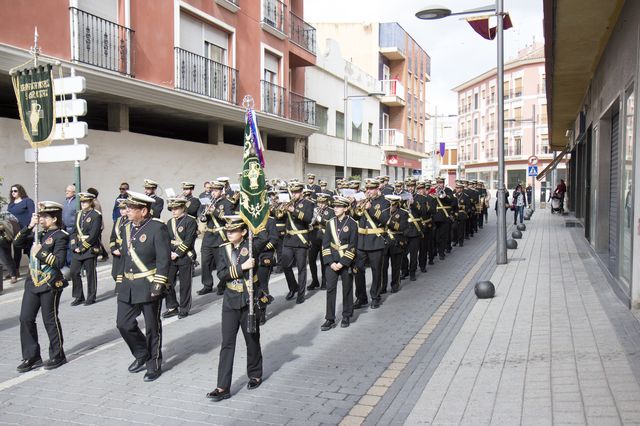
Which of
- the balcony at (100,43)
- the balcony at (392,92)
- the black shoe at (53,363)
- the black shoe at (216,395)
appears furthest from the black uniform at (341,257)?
the balcony at (392,92)

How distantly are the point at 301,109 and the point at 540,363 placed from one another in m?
21.1

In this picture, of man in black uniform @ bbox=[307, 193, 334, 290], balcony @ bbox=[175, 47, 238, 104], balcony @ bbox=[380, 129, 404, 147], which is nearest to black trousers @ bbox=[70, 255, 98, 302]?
man in black uniform @ bbox=[307, 193, 334, 290]

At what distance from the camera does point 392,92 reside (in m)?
42.4

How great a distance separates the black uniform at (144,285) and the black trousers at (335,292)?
255 cm

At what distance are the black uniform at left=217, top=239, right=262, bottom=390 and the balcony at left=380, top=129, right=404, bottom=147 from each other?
1431 inches

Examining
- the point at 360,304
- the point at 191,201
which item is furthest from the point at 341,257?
the point at 191,201

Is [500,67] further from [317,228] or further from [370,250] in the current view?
[370,250]

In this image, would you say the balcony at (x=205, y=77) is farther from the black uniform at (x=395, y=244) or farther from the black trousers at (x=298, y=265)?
the black uniform at (x=395, y=244)

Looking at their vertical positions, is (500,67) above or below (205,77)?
below

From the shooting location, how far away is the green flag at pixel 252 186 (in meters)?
5.48

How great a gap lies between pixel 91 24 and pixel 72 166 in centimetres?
353

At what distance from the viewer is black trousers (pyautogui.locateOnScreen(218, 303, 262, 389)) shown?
5398mm

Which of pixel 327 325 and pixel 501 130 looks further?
pixel 501 130

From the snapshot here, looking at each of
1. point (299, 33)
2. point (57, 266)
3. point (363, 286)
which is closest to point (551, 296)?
point (363, 286)
